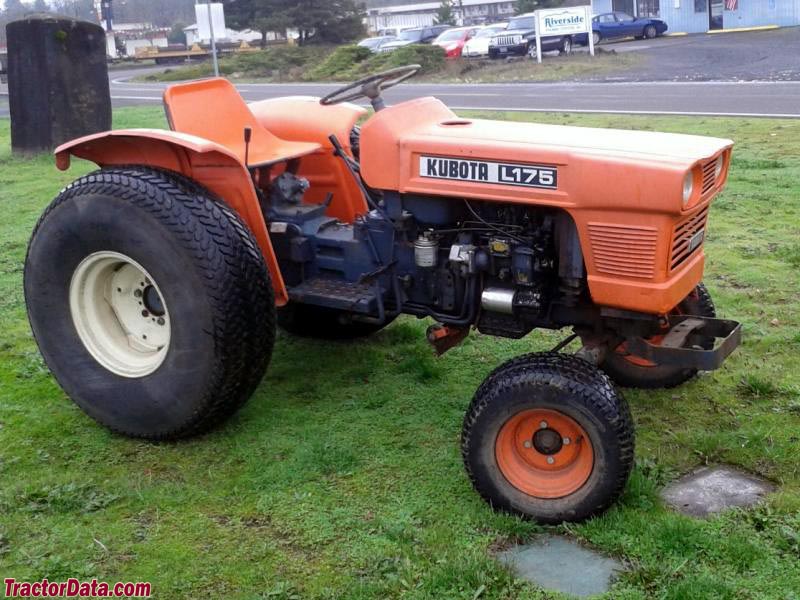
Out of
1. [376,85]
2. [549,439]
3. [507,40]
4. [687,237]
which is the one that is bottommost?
[549,439]

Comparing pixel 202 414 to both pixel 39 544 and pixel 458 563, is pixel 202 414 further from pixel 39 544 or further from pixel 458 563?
pixel 458 563

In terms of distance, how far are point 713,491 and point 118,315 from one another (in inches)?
103

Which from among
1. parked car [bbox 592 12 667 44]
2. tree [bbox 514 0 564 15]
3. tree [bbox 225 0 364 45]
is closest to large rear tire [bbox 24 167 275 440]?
parked car [bbox 592 12 667 44]

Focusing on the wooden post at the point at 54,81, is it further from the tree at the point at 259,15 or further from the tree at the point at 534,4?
the tree at the point at 534,4

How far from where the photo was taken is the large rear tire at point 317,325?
4844mm

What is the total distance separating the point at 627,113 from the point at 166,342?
10823 millimetres

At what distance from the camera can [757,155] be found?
9195 mm

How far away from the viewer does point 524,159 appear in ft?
10.8

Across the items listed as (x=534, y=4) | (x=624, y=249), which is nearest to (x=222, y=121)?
(x=624, y=249)

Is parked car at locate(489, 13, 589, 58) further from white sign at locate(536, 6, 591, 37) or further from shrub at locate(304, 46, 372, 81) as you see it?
shrub at locate(304, 46, 372, 81)

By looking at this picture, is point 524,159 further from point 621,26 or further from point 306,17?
point 306,17

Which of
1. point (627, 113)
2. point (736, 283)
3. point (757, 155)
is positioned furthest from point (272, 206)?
point (627, 113)

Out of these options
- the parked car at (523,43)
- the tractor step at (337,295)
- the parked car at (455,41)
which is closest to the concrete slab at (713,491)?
the tractor step at (337,295)

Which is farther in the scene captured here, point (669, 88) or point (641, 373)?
point (669, 88)
